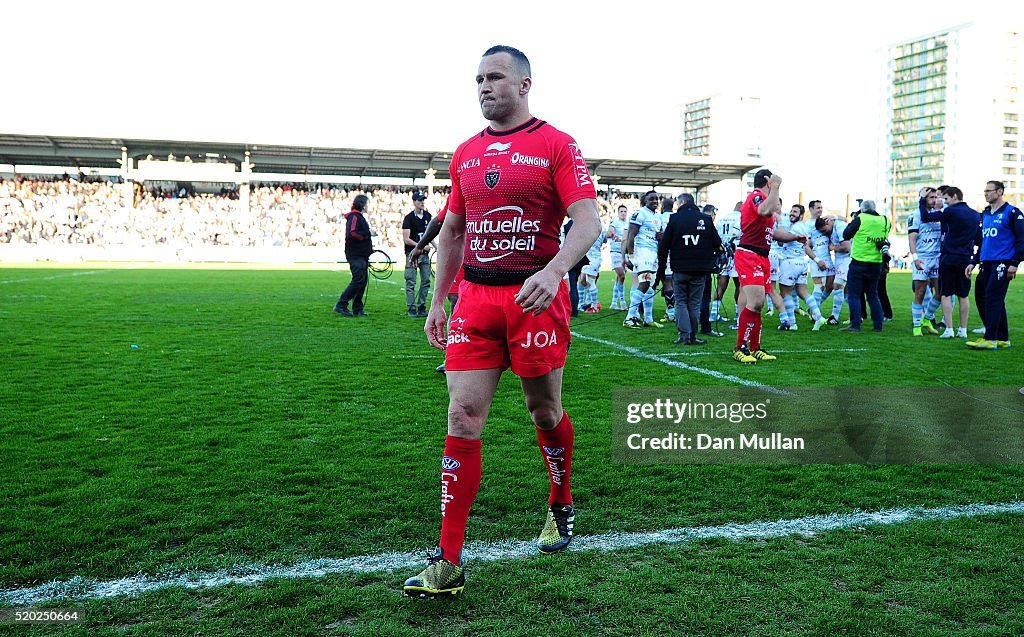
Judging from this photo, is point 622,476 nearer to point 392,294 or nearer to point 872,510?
point 872,510

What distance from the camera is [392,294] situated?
18.8m

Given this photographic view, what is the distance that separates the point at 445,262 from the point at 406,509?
1195 mm

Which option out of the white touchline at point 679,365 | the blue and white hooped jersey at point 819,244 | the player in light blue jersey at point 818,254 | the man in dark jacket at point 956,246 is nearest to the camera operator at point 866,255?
the man in dark jacket at point 956,246

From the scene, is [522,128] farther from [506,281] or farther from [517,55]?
[506,281]

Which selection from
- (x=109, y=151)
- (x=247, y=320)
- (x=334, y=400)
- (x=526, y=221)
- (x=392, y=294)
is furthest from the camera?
(x=109, y=151)

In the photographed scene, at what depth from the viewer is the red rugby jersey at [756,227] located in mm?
8398

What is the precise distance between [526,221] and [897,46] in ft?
360

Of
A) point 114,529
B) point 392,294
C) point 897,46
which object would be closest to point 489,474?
point 114,529

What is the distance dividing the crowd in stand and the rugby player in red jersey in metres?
39.4

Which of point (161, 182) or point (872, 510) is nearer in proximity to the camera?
point (872, 510)

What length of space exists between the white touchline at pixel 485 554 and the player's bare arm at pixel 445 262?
90 centimetres

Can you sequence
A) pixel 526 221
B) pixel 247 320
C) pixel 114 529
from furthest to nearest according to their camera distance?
pixel 247 320 < pixel 114 529 < pixel 526 221

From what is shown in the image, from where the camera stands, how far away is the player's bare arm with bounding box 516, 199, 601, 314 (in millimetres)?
2787

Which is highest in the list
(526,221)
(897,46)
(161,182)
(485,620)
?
(897,46)
